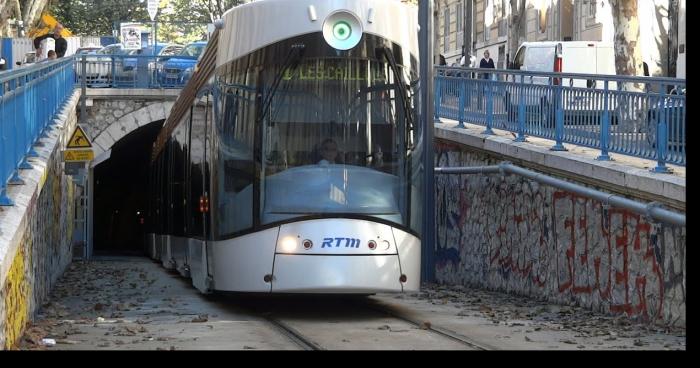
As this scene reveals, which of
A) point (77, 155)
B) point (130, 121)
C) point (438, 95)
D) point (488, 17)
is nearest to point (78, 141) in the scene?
point (77, 155)

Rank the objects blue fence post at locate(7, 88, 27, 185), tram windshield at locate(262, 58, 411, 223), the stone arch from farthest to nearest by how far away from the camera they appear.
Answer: the stone arch < blue fence post at locate(7, 88, 27, 185) < tram windshield at locate(262, 58, 411, 223)

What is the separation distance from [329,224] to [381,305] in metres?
2.88

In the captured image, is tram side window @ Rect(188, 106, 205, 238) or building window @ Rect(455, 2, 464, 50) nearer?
tram side window @ Rect(188, 106, 205, 238)

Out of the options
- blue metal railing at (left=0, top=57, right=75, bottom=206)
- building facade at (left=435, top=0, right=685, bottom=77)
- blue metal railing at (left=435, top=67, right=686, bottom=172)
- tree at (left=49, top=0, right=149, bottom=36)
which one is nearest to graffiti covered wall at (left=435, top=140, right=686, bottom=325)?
blue metal railing at (left=435, top=67, right=686, bottom=172)

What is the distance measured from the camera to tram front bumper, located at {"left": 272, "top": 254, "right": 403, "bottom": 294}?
13.0 meters

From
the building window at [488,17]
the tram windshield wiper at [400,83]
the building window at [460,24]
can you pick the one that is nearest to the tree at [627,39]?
the tram windshield wiper at [400,83]

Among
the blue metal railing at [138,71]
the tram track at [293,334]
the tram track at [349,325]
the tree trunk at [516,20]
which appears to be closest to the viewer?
the tram track at [293,334]

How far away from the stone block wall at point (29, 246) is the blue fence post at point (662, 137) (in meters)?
6.15

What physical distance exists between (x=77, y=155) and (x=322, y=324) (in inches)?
459

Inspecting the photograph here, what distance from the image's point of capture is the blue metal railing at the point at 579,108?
13594 millimetres

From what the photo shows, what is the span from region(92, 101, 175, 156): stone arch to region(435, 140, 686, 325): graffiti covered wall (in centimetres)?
1664

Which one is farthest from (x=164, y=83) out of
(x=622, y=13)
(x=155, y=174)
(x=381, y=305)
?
(x=381, y=305)

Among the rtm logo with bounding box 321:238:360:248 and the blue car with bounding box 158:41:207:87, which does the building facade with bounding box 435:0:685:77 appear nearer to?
the blue car with bounding box 158:41:207:87

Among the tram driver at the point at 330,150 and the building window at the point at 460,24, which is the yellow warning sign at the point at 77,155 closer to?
the tram driver at the point at 330,150
